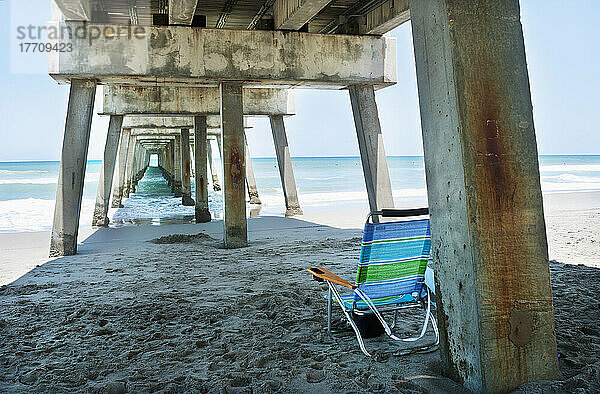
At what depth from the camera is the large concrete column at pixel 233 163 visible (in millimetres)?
9297

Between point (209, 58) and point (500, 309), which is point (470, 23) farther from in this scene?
point (209, 58)

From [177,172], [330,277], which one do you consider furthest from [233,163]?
[177,172]

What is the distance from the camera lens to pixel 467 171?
2.84 m

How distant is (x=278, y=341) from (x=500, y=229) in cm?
195

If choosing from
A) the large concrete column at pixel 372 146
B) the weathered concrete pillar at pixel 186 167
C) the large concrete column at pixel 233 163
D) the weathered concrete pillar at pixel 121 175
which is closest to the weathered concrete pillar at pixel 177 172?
the weathered concrete pillar at pixel 121 175

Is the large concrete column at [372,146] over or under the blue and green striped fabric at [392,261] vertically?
over

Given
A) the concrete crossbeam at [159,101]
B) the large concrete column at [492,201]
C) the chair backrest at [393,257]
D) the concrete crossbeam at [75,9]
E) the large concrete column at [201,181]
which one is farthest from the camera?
the large concrete column at [201,181]

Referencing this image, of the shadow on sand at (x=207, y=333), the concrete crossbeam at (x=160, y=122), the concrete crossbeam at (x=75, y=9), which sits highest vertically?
the concrete crossbeam at (x=160, y=122)

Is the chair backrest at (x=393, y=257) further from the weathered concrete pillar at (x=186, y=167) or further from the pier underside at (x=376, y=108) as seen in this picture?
the weathered concrete pillar at (x=186, y=167)

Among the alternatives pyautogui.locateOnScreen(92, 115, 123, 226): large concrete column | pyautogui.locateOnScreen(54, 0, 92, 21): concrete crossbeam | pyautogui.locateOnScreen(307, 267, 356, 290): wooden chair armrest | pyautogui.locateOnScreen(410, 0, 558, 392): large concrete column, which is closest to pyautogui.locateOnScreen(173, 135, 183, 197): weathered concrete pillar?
pyautogui.locateOnScreen(92, 115, 123, 226): large concrete column

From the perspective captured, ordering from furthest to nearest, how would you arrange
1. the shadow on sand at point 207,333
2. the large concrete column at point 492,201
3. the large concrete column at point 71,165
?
1. the large concrete column at point 71,165
2. the shadow on sand at point 207,333
3. the large concrete column at point 492,201

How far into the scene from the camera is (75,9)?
808cm

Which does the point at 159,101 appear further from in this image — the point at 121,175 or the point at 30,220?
the point at 121,175

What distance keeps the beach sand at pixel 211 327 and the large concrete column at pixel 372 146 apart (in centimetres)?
166
